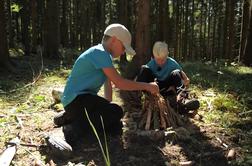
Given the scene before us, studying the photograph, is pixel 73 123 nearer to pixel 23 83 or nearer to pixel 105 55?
pixel 105 55

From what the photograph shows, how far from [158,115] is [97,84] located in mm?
894

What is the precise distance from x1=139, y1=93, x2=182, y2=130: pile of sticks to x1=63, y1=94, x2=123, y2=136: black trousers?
0.45 meters

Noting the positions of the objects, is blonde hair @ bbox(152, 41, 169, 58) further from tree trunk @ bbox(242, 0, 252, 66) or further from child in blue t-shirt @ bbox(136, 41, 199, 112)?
tree trunk @ bbox(242, 0, 252, 66)

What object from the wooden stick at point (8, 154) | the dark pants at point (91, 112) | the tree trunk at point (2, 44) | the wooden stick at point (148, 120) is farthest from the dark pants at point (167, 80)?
the tree trunk at point (2, 44)

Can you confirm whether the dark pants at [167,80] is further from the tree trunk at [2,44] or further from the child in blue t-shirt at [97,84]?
the tree trunk at [2,44]

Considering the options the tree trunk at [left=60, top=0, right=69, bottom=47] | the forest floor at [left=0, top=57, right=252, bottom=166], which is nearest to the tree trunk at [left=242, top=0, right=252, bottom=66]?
the forest floor at [left=0, top=57, right=252, bottom=166]

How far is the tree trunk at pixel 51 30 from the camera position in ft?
43.5

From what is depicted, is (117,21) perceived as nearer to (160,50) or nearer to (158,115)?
(160,50)

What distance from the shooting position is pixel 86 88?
487 centimetres

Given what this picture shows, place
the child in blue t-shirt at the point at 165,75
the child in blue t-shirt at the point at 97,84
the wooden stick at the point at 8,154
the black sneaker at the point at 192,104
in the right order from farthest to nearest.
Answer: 1. the child in blue t-shirt at the point at 165,75
2. the black sneaker at the point at 192,104
3. the child in blue t-shirt at the point at 97,84
4. the wooden stick at the point at 8,154

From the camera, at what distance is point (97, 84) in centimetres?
492

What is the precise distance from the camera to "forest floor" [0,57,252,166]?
4.34 metres

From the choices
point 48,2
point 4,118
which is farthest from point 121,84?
point 48,2

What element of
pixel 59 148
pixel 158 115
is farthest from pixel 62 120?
pixel 158 115
